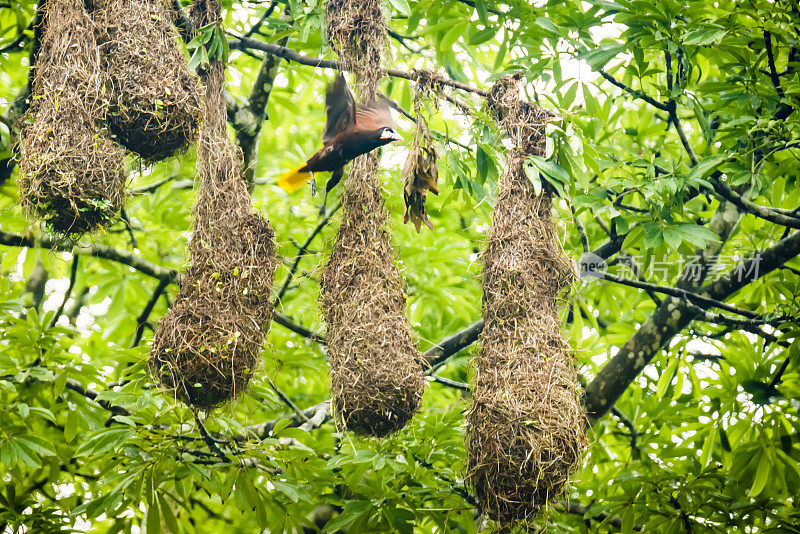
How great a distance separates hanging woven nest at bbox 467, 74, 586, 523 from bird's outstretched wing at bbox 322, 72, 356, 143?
0.56 m

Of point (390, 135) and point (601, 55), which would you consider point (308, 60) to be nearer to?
point (390, 135)

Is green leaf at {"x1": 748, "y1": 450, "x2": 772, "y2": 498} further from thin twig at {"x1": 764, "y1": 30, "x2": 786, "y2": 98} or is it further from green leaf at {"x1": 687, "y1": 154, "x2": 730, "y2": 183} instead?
thin twig at {"x1": 764, "y1": 30, "x2": 786, "y2": 98}

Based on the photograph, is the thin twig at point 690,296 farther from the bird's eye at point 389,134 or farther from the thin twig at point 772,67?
the bird's eye at point 389,134

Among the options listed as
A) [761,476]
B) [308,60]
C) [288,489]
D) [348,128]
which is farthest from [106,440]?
[761,476]

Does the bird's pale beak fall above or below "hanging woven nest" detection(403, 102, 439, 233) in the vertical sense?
above

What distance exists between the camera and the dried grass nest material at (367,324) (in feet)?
8.34

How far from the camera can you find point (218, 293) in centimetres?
257

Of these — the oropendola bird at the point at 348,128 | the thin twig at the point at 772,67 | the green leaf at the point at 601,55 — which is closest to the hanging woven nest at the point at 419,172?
the oropendola bird at the point at 348,128

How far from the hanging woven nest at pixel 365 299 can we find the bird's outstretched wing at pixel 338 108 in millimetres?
91

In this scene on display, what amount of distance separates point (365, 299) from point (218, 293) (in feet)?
1.55

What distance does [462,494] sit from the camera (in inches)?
135

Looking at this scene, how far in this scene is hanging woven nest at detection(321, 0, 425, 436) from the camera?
2549mm

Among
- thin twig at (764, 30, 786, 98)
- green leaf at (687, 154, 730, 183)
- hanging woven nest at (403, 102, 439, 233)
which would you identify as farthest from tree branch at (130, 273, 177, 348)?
thin twig at (764, 30, 786, 98)

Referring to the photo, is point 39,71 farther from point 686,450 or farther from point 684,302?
point 686,450
